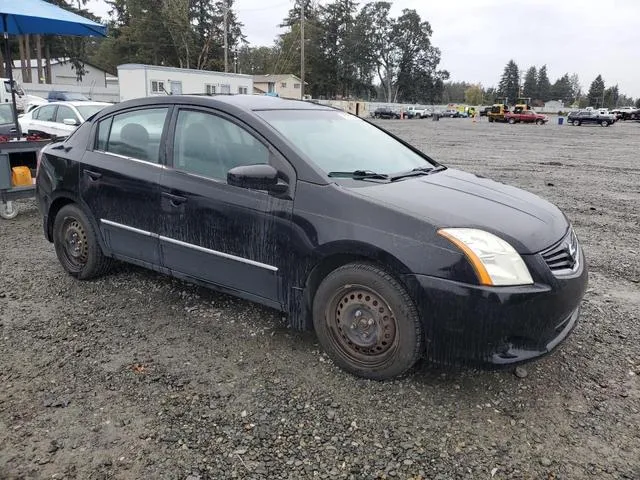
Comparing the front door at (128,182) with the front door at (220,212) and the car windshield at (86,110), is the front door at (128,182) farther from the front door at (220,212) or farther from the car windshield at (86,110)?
the car windshield at (86,110)

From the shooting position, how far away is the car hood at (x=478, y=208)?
2844mm

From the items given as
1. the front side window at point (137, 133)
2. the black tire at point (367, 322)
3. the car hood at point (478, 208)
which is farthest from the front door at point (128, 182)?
the car hood at point (478, 208)

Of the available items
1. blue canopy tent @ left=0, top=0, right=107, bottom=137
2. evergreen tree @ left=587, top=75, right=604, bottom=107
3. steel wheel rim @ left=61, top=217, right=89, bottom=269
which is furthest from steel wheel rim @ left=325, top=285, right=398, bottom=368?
evergreen tree @ left=587, top=75, right=604, bottom=107

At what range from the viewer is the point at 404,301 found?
9.30ft

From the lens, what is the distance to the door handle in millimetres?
3675

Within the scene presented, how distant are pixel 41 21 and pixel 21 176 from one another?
2570mm

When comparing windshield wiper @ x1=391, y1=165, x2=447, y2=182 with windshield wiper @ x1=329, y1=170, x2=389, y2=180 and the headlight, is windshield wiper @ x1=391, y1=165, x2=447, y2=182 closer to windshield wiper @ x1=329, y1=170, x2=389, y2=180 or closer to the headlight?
windshield wiper @ x1=329, y1=170, x2=389, y2=180

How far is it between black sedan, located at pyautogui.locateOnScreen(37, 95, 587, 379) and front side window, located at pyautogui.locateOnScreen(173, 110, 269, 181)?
0.01 meters

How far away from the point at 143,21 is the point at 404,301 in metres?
67.2

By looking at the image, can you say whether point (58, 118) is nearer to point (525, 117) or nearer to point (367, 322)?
point (367, 322)

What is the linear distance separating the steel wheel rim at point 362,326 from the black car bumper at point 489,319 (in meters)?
0.23

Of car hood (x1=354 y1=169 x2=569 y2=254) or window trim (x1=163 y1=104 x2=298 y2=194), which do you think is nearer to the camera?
car hood (x1=354 y1=169 x2=569 y2=254)

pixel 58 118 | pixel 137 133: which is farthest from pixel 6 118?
pixel 137 133

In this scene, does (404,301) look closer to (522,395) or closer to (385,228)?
(385,228)
